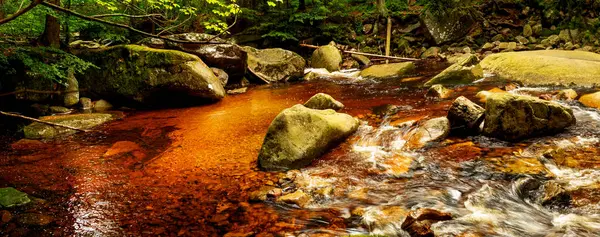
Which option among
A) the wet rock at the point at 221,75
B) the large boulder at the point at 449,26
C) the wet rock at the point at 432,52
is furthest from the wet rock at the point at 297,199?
the large boulder at the point at 449,26

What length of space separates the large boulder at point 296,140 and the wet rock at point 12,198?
2585mm

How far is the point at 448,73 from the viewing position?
9.28m

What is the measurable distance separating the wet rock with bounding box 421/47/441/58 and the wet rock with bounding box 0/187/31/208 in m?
16.1

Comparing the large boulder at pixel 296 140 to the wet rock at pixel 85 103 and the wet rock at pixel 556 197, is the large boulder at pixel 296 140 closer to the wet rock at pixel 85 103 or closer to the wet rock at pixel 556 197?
the wet rock at pixel 556 197

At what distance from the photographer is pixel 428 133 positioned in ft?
16.5

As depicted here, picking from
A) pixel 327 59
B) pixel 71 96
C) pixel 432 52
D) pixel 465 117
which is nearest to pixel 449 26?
pixel 432 52

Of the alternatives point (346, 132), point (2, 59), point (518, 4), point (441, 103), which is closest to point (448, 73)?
point (441, 103)

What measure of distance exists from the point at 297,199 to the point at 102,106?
786 centimetres

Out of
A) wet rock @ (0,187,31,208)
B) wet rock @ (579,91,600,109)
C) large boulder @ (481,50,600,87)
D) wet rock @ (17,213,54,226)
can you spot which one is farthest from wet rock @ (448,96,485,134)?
wet rock @ (0,187,31,208)

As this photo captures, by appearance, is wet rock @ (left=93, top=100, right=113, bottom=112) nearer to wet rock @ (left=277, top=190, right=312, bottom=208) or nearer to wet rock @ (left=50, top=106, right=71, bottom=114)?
wet rock @ (left=50, top=106, right=71, bottom=114)

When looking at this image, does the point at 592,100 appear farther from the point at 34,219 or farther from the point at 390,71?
the point at 34,219

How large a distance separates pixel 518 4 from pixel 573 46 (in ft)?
16.9

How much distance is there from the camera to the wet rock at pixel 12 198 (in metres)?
3.60

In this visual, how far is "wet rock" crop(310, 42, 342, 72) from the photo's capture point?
50.0ft
